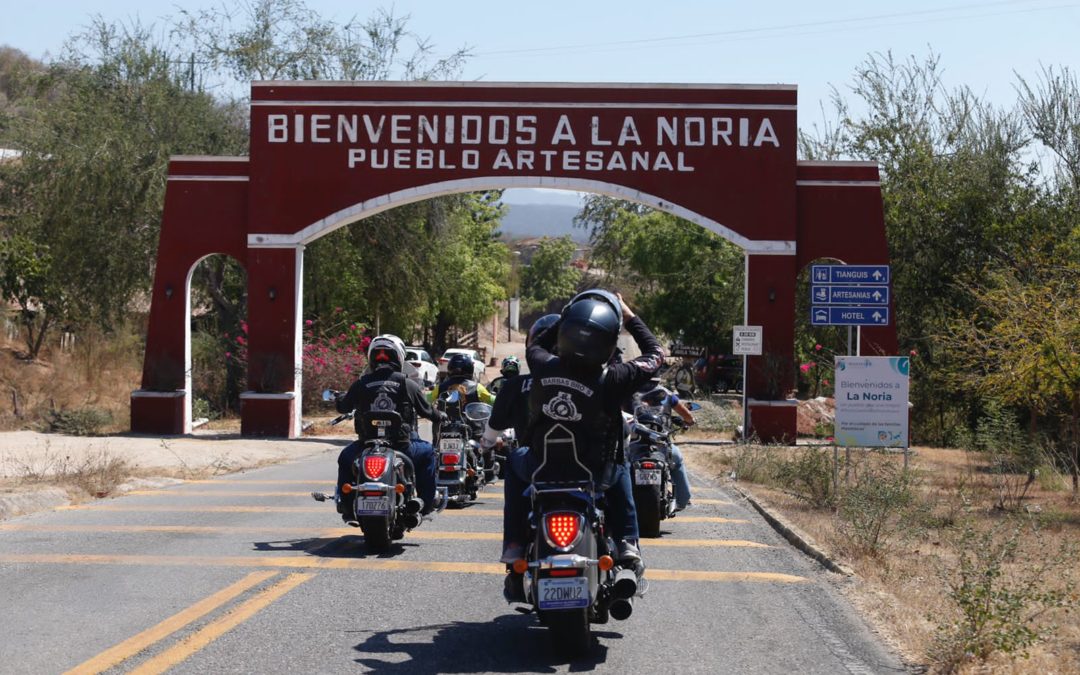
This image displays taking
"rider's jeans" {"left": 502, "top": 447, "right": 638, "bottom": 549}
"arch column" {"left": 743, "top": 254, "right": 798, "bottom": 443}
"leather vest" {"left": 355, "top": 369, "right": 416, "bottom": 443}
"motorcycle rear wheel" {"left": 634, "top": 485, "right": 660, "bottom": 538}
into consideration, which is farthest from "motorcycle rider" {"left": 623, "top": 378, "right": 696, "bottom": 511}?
"arch column" {"left": 743, "top": 254, "right": 798, "bottom": 443}

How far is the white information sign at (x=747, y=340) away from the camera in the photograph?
26.4 metres

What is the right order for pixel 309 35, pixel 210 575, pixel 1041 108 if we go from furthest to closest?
pixel 309 35
pixel 1041 108
pixel 210 575

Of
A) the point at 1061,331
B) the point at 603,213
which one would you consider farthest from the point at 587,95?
the point at 603,213

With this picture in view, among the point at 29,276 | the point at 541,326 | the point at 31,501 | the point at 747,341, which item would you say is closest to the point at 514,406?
the point at 541,326

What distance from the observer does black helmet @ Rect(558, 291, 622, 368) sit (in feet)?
24.1

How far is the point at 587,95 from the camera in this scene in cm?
2717

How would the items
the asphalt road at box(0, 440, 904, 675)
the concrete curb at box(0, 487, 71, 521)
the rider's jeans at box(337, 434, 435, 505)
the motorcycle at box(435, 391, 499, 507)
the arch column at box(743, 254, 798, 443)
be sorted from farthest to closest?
the arch column at box(743, 254, 798, 443) < the motorcycle at box(435, 391, 499, 507) < the concrete curb at box(0, 487, 71, 521) < the rider's jeans at box(337, 434, 435, 505) < the asphalt road at box(0, 440, 904, 675)

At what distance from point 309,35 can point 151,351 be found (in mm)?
12898

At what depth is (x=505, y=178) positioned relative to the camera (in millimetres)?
27312

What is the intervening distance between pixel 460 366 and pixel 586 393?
7.21 m

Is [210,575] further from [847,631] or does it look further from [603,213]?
[603,213]

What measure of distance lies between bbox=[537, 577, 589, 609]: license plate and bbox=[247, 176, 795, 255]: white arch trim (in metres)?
20.5

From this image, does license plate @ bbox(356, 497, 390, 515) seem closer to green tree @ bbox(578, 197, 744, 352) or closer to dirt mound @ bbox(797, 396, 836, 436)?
dirt mound @ bbox(797, 396, 836, 436)

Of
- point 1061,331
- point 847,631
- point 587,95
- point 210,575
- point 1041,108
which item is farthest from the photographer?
point 1041,108
